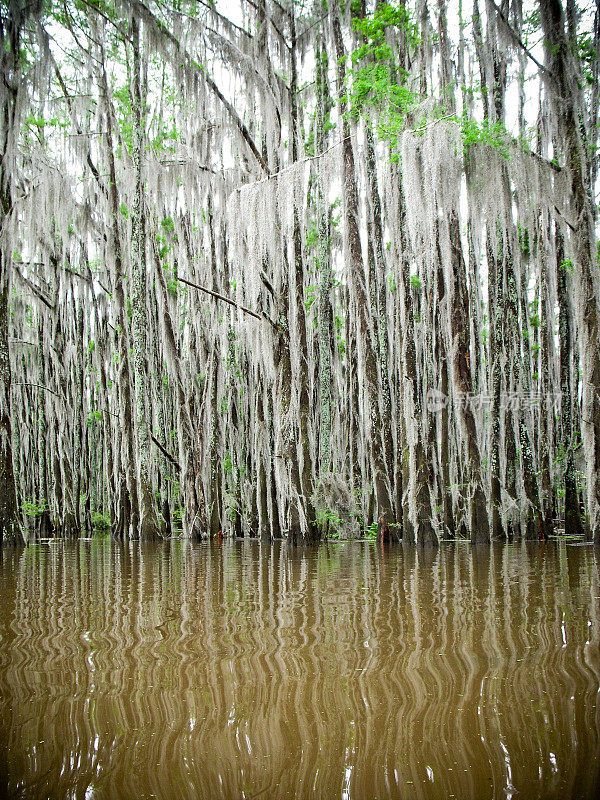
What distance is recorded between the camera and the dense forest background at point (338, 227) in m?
8.35

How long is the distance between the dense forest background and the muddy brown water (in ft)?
17.2

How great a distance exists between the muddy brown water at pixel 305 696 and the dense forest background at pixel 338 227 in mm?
5257

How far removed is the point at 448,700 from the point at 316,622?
4.35 feet

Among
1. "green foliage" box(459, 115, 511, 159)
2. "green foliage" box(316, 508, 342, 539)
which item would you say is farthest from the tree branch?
"green foliage" box(316, 508, 342, 539)

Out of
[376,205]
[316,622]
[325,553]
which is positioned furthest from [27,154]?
[316,622]

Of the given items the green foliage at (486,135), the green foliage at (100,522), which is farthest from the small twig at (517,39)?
the green foliage at (100,522)

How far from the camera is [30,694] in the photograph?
86.0 inches

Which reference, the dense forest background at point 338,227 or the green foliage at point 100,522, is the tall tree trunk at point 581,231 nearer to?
the dense forest background at point 338,227

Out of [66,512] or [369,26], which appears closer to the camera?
[369,26]

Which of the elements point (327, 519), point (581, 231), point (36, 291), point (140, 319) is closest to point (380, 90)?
point (581, 231)

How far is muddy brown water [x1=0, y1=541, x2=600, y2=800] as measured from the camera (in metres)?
1.60

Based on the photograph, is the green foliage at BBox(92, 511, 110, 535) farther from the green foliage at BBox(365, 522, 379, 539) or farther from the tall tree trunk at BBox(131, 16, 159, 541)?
the green foliage at BBox(365, 522, 379, 539)

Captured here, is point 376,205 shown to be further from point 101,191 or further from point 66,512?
point 66,512

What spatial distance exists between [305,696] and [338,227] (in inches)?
514
